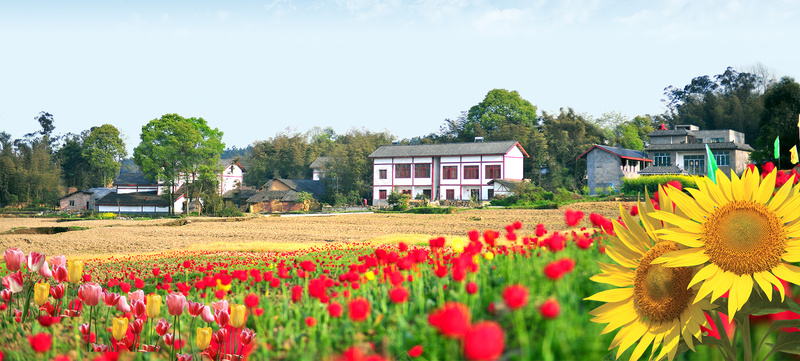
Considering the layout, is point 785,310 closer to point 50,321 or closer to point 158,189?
point 50,321

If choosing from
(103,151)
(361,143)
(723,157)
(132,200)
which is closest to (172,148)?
(132,200)

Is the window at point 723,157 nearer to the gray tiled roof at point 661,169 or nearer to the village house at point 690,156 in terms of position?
the village house at point 690,156

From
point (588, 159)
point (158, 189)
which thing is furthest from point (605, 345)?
point (158, 189)

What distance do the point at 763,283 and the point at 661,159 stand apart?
51877mm

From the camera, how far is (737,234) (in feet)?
2.57

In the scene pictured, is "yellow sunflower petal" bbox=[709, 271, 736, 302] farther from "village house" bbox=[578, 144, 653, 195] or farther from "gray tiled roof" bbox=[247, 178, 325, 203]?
"gray tiled roof" bbox=[247, 178, 325, 203]

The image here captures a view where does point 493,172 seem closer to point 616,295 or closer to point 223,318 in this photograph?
point 223,318

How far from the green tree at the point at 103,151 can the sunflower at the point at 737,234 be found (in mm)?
71420

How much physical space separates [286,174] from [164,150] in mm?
23757

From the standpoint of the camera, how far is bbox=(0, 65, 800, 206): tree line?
4325 centimetres

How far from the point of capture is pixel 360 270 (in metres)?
3.36

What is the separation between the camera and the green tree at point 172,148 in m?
42.8

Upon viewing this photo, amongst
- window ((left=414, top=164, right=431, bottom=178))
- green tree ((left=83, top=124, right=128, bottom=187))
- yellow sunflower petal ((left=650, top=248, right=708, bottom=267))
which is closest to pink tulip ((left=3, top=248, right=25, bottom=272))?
yellow sunflower petal ((left=650, top=248, right=708, bottom=267))

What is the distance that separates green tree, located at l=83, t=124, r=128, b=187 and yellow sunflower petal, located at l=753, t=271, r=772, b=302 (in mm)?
71513
